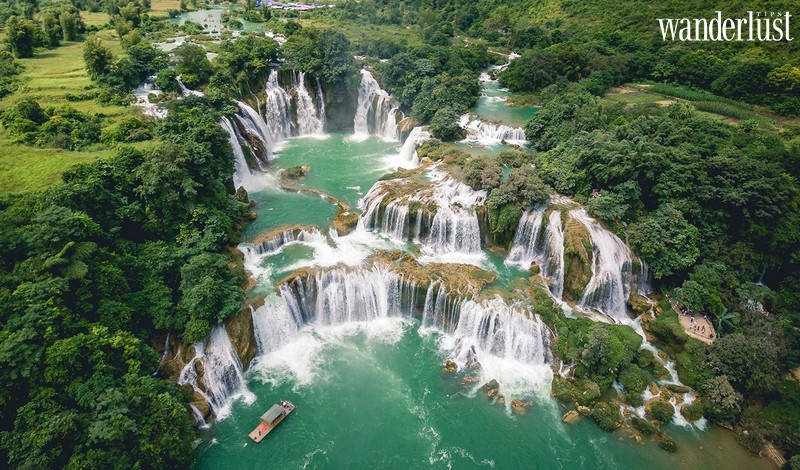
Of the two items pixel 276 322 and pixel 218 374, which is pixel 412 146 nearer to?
pixel 276 322


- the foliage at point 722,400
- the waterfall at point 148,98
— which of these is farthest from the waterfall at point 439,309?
the waterfall at point 148,98

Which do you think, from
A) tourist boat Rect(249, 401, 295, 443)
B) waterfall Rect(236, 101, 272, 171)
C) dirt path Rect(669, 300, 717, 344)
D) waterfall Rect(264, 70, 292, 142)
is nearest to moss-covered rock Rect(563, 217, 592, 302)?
dirt path Rect(669, 300, 717, 344)

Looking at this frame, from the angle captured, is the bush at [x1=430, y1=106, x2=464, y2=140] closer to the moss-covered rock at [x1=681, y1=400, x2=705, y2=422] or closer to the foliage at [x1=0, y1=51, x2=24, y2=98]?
the moss-covered rock at [x1=681, y1=400, x2=705, y2=422]

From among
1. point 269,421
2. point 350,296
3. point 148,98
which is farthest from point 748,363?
point 148,98

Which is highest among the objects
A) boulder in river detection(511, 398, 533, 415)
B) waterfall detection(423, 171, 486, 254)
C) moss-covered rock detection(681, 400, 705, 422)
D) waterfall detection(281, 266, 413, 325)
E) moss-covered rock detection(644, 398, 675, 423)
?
waterfall detection(423, 171, 486, 254)

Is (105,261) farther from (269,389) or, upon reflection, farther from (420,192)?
(420,192)

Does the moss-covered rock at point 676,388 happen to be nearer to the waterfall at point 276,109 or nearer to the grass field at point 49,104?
the grass field at point 49,104
